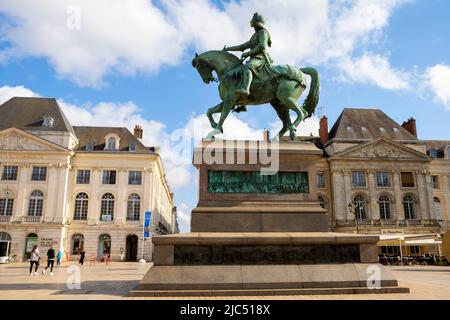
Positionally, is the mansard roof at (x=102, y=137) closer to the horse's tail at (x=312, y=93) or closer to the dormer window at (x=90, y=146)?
the dormer window at (x=90, y=146)

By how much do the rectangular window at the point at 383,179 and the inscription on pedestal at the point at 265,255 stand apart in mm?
42365

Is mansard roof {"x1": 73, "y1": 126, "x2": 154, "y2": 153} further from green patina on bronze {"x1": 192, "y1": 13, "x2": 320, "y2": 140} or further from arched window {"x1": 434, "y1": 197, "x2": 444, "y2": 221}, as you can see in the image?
arched window {"x1": 434, "y1": 197, "x2": 444, "y2": 221}

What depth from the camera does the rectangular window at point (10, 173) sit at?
41.3m

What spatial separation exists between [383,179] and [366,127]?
7.76 meters

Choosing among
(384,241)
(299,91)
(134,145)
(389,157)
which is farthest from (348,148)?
(299,91)

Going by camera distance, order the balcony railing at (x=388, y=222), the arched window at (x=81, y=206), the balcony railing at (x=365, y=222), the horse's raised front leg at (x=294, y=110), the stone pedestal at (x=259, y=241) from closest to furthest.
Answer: the stone pedestal at (x=259, y=241)
the horse's raised front leg at (x=294, y=110)
the arched window at (x=81, y=206)
the balcony railing at (x=365, y=222)
the balcony railing at (x=388, y=222)

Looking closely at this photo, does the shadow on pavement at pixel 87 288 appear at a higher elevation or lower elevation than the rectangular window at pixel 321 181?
lower

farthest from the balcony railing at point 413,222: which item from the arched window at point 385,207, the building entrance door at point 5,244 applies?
the building entrance door at point 5,244

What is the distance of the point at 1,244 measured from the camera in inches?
1563

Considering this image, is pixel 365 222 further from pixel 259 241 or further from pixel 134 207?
pixel 259 241

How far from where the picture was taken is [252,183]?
32.1 ft

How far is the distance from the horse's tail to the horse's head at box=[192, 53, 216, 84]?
2.66 m
